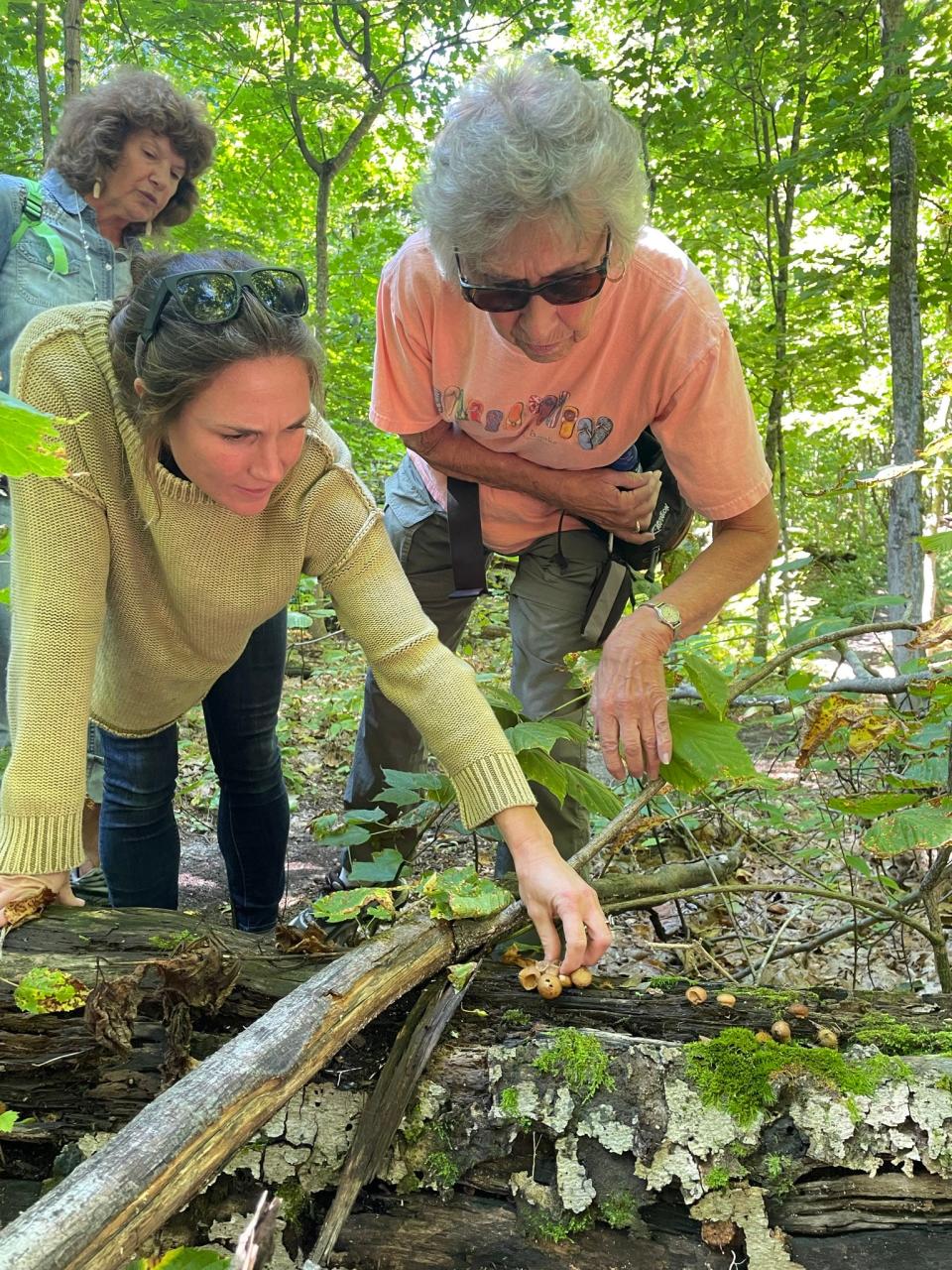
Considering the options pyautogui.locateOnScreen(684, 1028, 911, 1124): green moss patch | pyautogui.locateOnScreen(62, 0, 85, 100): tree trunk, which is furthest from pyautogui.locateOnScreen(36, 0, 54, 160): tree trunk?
pyautogui.locateOnScreen(684, 1028, 911, 1124): green moss patch

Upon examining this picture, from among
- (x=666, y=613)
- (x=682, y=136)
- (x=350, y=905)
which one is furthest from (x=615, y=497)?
(x=682, y=136)

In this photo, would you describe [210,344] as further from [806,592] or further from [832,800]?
[806,592]

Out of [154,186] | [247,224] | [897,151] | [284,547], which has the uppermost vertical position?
[247,224]

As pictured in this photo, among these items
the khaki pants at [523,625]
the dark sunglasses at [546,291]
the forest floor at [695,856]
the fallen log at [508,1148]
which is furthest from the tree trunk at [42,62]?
the fallen log at [508,1148]

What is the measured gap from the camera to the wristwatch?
213 centimetres

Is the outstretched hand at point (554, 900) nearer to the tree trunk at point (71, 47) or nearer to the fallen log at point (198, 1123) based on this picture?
the fallen log at point (198, 1123)

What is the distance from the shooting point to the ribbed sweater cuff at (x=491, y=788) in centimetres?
172

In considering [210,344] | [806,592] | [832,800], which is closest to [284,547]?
[210,344]

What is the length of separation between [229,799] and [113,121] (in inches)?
90.5

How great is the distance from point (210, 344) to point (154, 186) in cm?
195

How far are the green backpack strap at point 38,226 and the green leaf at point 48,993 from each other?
7.98ft

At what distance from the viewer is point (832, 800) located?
1.84 metres

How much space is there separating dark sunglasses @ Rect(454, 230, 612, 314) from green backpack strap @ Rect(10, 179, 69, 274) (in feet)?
5.60

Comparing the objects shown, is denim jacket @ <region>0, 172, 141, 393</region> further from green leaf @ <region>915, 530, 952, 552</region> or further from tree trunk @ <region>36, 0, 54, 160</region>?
tree trunk @ <region>36, 0, 54, 160</region>
